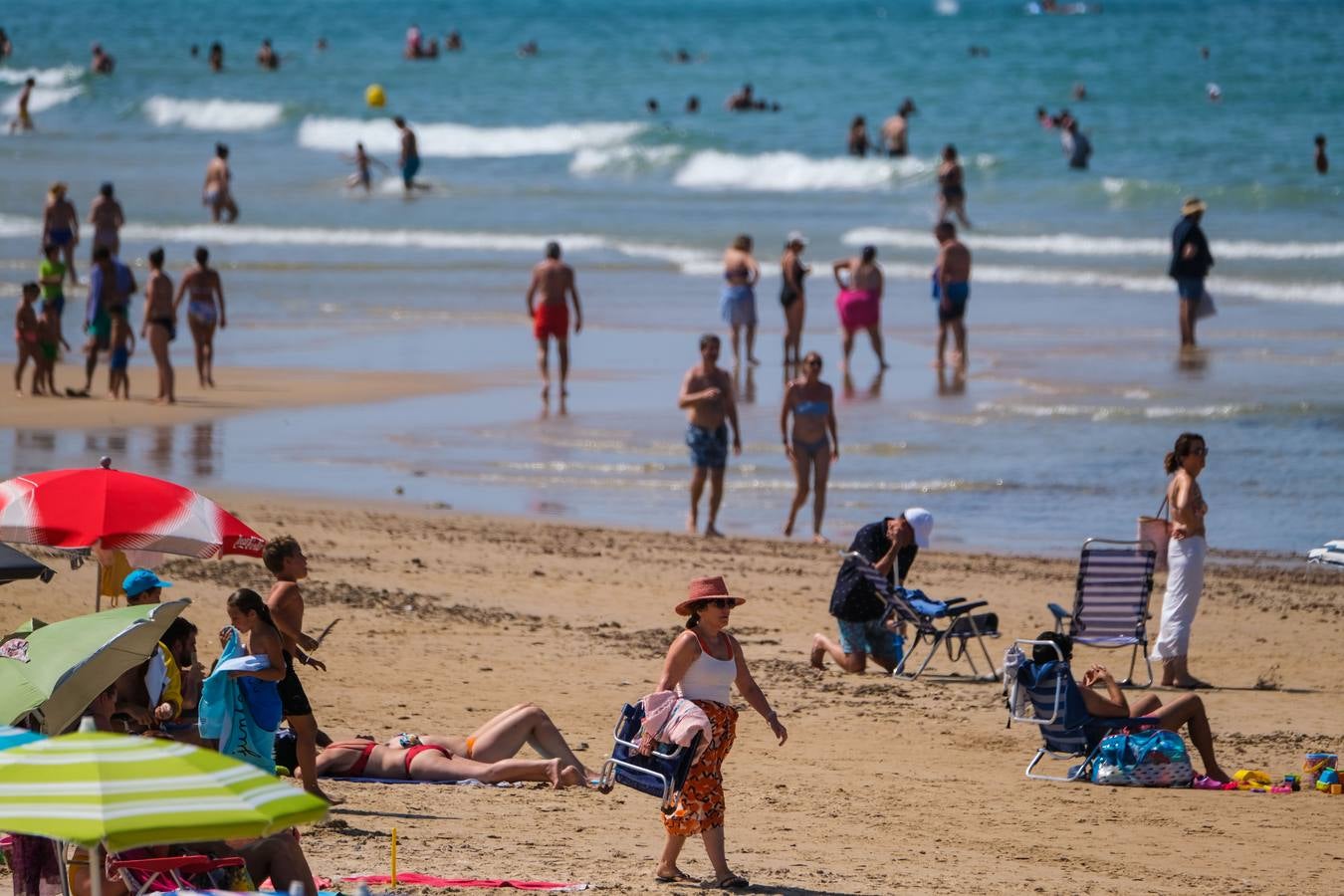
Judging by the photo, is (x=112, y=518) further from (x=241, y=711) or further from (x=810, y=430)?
(x=810, y=430)

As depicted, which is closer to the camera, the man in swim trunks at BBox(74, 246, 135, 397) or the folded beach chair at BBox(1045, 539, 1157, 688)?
the folded beach chair at BBox(1045, 539, 1157, 688)

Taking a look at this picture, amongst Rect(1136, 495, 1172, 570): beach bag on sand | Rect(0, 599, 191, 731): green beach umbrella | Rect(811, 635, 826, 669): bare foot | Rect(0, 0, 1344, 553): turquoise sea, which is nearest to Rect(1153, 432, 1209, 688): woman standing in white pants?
Rect(1136, 495, 1172, 570): beach bag on sand

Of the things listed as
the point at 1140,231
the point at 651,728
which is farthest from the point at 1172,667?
the point at 1140,231

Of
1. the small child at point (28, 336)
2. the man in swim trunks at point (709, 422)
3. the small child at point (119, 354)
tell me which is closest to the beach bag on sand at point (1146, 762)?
the man in swim trunks at point (709, 422)

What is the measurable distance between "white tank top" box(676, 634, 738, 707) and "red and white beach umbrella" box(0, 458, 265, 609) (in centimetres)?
222

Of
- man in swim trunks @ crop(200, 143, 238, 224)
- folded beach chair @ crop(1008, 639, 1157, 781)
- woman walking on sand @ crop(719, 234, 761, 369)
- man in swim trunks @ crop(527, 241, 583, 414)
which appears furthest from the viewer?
man in swim trunks @ crop(200, 143, 238, 224)

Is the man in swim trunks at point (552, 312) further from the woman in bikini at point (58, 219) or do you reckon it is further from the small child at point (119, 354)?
the woman in bikini at point (58, 219)

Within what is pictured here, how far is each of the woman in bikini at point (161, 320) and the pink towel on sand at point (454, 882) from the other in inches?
441

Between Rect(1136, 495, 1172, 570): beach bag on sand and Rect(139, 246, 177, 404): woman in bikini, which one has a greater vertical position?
Rect(139, 246, 177, 404): woman in bikini

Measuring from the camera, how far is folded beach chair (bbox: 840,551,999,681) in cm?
1008

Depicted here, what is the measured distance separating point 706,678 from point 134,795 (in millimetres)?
2756

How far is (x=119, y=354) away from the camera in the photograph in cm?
1697

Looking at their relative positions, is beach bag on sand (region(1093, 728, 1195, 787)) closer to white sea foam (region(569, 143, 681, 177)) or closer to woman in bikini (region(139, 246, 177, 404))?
woman in bikini (region(139, 246, 177, 404))

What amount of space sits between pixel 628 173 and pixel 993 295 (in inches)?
714
